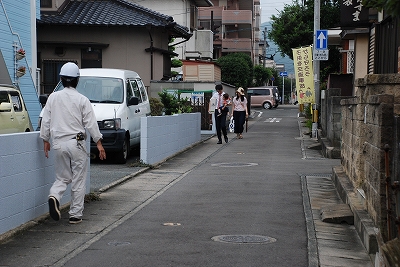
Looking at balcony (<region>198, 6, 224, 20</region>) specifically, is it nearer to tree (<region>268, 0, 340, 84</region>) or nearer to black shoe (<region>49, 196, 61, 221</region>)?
tree (<region>268, 0, 340, 84</region>)

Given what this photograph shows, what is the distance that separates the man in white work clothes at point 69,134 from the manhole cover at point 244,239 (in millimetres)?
1938

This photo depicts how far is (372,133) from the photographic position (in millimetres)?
7559

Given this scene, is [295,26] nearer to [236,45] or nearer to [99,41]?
[99,41]

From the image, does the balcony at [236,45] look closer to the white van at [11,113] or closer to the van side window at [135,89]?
the van side window at [135,89]

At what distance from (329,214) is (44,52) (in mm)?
21090

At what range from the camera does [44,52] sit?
91.7 feet

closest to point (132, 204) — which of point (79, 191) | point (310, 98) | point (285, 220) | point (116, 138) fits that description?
point (79, 191)

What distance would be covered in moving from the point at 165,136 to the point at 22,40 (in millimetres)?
8541

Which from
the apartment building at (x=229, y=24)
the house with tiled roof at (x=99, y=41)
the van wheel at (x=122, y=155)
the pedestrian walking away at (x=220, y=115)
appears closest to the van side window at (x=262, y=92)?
the apartment building at (x=229, y=24)

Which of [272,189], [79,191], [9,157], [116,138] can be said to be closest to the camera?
[9,157]

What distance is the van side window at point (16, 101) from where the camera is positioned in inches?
594

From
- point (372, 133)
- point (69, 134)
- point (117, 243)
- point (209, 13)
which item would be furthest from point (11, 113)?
point (209, 13)

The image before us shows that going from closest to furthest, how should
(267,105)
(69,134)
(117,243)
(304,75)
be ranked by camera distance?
(117,243) → (69,134) → (304,75) → (267,105)

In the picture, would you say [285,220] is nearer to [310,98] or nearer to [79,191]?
[79,191]
